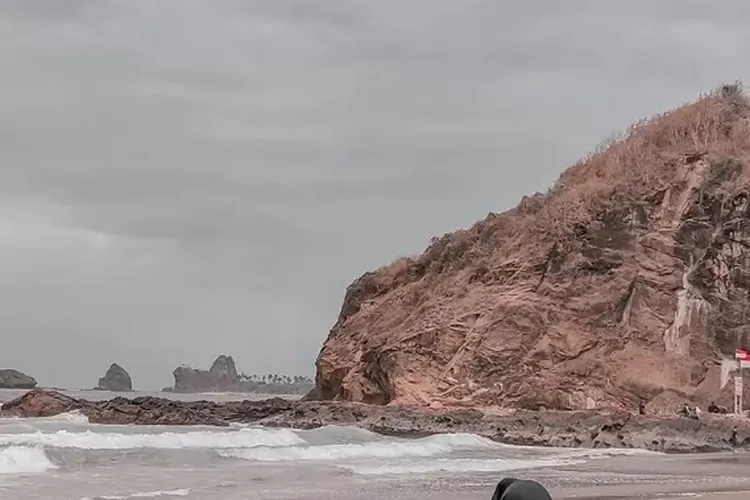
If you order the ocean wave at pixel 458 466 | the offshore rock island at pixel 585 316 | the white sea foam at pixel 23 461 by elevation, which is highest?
the offshore rock island at pixel 585 316

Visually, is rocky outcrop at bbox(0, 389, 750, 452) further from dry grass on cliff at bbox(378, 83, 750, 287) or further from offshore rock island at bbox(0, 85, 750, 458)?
dry grass on cliff at bbox(378, 83, 750, 287)

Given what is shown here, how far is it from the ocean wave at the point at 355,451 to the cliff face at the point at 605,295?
772 centimetres

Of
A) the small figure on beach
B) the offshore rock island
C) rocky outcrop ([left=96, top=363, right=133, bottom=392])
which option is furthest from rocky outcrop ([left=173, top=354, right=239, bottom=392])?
the small figure on beach

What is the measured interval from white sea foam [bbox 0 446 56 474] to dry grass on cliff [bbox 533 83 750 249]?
20.7 meters

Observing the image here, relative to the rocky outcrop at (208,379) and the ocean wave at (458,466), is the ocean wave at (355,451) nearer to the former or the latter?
the ocean wave at (458,466)

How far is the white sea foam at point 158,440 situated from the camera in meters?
21.9

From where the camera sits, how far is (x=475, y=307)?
113 feet

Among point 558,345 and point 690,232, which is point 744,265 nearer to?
point 690,232

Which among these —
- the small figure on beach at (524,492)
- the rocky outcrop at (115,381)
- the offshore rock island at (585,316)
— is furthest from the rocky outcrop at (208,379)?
the small figure on beach at (524,492)

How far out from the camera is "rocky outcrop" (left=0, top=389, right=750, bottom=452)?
26.1 m

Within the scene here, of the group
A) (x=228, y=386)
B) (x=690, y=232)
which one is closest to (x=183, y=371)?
(x=228, y=386)

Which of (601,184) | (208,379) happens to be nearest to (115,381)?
(208,379)

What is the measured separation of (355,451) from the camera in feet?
74.5

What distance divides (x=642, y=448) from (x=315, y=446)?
846 centimetres
